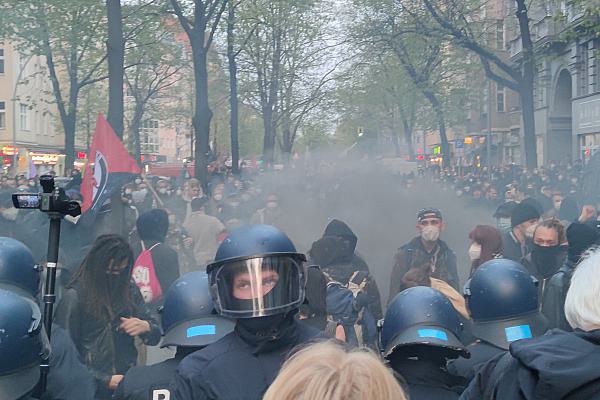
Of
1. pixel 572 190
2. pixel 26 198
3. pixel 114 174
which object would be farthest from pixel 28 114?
pixel 26 198

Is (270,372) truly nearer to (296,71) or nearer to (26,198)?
(26,198)

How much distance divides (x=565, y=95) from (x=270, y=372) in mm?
34550

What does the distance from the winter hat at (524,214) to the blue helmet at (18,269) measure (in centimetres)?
497

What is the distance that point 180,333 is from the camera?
130 inches

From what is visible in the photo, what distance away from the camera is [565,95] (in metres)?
35.0

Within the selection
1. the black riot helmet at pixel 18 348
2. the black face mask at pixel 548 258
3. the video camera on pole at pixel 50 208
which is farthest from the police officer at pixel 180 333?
the black face mask at pixel 548 258

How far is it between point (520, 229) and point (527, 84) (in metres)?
13.8

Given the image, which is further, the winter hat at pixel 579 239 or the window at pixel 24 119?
the window at pixel 24 119

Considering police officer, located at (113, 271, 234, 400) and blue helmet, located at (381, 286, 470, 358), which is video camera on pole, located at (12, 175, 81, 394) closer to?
police officer, located at (113, 271, 234, 400)

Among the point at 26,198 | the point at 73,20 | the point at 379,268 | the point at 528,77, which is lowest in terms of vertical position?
the point at 379,268

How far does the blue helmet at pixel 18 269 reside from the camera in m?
3.69

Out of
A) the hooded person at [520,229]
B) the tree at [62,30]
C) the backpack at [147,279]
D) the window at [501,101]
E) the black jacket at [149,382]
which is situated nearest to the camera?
the black jacket at [149,382]

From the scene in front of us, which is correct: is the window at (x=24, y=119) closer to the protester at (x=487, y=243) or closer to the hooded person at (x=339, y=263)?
the protester at (x=487, y=243)

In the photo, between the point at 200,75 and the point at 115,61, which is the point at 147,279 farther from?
the point at 200,75
